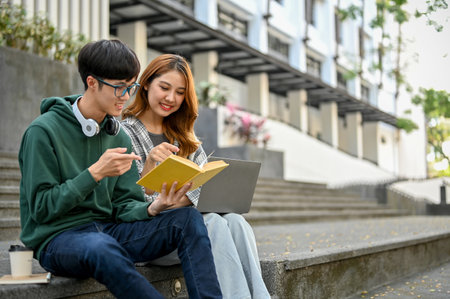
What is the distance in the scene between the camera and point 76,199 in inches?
77.4

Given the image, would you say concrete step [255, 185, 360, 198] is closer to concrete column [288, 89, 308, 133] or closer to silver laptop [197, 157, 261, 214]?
silver laptop [197, 157, 261, 214]

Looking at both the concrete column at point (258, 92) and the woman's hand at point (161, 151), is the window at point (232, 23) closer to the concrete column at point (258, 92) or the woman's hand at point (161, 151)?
the concrete column at point (258, 92)

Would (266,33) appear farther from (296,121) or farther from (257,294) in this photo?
(257,294)

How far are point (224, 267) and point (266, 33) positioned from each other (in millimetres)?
19726

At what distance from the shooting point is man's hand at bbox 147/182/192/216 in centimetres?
225

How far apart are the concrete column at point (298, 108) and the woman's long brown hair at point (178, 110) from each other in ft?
72.0

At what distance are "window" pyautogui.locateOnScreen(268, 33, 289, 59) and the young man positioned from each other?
20.9 metres

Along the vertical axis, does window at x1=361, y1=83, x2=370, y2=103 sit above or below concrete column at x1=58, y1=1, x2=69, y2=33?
above

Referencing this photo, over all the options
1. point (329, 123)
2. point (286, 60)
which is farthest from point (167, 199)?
point (329, 123)

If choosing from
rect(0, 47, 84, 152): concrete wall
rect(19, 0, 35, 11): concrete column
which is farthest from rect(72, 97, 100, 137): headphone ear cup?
rect(19, 0, 35, 11): concrete column

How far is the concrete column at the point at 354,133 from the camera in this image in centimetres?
3016

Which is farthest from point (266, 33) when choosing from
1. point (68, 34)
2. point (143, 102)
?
point (143, 102)

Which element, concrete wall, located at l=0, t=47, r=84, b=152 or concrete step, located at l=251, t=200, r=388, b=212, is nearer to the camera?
concrete wall, located at l=0, t=47, r=84, b=152

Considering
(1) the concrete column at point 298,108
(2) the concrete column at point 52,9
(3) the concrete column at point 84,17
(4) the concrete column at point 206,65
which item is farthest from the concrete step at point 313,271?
(1) the concrete column at point 298,108
